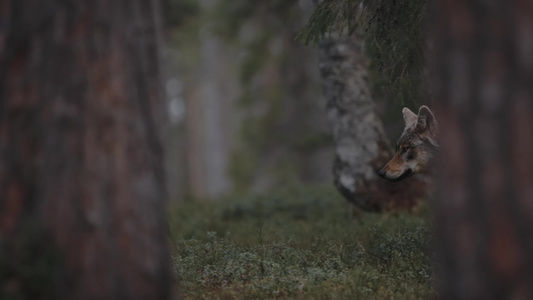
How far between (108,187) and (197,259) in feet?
9.04

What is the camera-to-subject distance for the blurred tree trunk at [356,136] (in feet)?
35.0

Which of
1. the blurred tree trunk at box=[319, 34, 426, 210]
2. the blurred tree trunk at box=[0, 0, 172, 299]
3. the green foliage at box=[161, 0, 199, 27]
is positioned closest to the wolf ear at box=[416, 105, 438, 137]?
the blurred tree trunk at box=[319, 34, 426, 210]

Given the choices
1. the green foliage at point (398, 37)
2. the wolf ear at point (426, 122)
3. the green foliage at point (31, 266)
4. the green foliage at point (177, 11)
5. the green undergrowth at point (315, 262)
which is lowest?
the green undergrowth at point (315, 262)

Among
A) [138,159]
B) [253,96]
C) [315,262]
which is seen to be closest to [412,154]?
A: [315,262]

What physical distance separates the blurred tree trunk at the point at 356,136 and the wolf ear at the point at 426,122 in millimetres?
2270

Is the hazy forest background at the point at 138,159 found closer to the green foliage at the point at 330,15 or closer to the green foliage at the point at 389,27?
the green foliage at the point at 389,27

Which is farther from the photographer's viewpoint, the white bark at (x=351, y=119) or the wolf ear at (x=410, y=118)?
the white bark at (x=351, y=119)

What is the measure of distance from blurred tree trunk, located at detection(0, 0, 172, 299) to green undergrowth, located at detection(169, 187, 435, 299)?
154cm

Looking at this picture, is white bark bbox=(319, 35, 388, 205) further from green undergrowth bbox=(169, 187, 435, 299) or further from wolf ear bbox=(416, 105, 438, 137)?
wolf ear bbox=(416, 105, 438, 137)

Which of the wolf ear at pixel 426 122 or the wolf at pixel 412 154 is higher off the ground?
the wolf ear at pixel 426 122

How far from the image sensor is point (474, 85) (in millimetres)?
3514

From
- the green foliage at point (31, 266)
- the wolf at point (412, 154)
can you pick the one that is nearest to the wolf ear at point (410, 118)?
the wolf at point (412, 154)

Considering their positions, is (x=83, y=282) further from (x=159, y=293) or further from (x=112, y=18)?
(x=112, y=18)

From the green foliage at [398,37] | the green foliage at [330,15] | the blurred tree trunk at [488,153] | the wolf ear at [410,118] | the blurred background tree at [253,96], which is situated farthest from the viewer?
the blurred background tree at [253,96]
